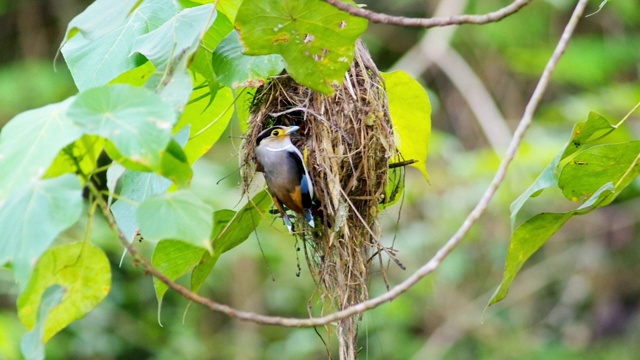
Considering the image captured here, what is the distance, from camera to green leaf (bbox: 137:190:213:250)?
1.04 m

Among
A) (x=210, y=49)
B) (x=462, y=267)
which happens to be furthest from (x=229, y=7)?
(x=462, y=267)

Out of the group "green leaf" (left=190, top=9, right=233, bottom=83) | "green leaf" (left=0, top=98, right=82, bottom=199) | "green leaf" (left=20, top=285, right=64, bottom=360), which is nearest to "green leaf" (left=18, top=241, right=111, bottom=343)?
"green leaf" (left=20, top=285, right=64, bottom=360)

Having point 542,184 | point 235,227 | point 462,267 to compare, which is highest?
point 542,184

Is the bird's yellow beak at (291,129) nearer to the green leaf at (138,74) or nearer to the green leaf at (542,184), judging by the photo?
the green leaf at (138,74)

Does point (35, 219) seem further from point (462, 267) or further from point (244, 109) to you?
point (462, 267)

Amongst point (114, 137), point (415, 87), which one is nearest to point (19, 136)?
point (114, 137)

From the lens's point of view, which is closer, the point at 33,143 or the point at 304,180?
the point at 33,143

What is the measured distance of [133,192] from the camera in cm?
152

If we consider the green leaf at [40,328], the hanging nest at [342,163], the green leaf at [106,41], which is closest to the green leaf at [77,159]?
the green leaf at [40,328]

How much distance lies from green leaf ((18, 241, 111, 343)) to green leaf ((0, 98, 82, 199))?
152 millimetres

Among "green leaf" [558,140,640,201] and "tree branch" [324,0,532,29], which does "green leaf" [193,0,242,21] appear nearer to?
"tree branch" [324,0,532,29]

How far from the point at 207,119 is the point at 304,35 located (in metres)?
0.37

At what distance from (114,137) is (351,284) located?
0.79 meters

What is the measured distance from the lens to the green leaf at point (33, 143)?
3.41 feet
